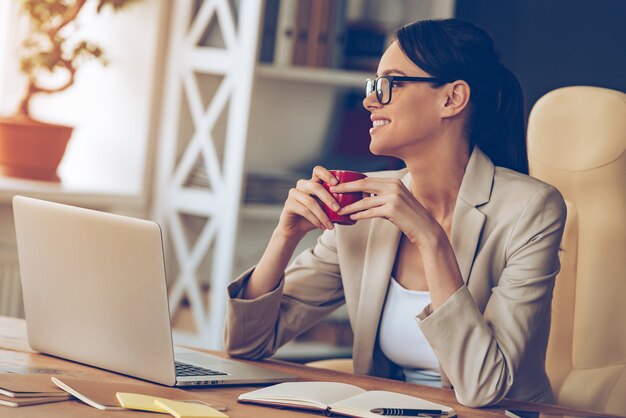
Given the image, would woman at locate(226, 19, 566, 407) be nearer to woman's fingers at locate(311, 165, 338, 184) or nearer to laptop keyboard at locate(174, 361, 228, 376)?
woman's fingers at locate(311, 165, 338, 184)

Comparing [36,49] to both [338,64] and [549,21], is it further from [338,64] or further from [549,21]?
[549,21]

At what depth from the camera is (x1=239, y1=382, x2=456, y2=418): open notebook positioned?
4.52 feet

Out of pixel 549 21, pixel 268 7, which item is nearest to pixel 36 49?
pixel 268 7

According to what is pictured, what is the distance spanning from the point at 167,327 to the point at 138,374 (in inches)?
4.5

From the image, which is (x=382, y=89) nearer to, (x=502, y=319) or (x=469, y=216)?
(x=469, y=216)

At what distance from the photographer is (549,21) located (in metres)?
3.59

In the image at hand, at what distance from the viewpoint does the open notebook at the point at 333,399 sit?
1379mm

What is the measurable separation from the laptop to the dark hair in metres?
0.71

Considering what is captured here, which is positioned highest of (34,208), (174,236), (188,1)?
(188,1)

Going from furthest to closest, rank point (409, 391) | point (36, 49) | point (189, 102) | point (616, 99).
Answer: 1. point (189, 102)
2. point (36, 49)
3. point (616, 99)
4. point (409, 391)

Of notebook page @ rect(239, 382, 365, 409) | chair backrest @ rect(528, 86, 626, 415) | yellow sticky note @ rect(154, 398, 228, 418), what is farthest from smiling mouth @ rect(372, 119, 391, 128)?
yellow sticky note @ rect(154, 398, 228, 418)

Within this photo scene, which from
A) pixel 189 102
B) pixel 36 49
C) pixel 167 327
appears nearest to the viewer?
pixel 167 327

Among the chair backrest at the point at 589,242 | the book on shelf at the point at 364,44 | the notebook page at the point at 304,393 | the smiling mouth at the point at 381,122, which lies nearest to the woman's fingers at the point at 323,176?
the smiling mouth at the point at 381,122

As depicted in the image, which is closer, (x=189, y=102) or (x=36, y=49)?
(x=36, y=49)
